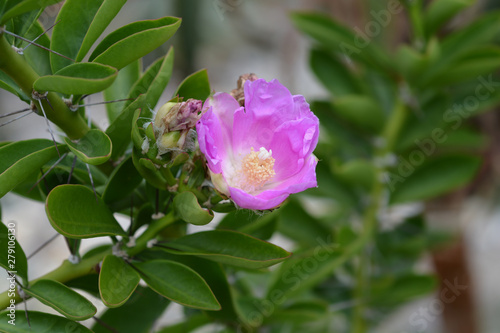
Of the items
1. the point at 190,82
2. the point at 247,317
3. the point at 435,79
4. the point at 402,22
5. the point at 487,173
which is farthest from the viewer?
the point at 487,173

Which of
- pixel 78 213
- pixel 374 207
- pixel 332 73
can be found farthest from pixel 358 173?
pixel 78 213

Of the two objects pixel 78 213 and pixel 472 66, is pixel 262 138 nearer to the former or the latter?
pixel 78 213

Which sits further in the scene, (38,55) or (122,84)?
(122,84)

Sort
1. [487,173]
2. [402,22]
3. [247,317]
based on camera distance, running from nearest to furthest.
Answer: [247,317] < [402,22] < [487,173]

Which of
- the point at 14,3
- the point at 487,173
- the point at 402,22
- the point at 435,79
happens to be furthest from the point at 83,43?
the point at 487,173

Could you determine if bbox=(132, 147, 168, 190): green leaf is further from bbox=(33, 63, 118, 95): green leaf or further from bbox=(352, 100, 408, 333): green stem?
bbox=(352, 100, 408, 333): green stem

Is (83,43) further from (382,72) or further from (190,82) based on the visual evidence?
(382,72)

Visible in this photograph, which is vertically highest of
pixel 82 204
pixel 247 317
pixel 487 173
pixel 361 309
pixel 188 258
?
pixel 82 204

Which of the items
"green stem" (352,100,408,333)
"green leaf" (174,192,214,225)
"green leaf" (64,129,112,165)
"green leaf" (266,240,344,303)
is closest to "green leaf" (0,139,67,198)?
"green leaf" (64,129,112,165)
